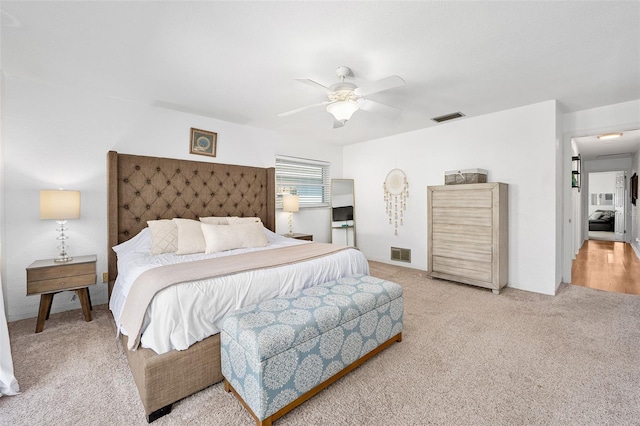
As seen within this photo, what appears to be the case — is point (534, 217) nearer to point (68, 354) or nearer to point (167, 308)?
point (167, 308)

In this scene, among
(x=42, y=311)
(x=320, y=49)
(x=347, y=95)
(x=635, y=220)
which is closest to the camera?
(x=320, y=49)

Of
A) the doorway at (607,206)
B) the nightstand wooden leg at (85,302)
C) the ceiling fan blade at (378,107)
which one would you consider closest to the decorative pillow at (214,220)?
the nightstand wooden leg at (85,302)

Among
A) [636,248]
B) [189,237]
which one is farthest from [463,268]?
[636,248]

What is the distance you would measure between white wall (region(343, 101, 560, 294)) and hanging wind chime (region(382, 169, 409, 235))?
0.31 feet

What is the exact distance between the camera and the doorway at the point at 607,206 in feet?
25.1

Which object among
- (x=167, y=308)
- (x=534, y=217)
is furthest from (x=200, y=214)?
(x=534, y=217)

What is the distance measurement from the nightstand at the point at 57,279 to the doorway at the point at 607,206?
37.8 ft

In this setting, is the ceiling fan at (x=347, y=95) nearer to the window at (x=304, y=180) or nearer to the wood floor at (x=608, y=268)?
the window at (x=304, y=180)

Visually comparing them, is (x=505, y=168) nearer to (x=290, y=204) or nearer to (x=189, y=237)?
(x=290, y=204)

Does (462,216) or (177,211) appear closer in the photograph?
(177,211)

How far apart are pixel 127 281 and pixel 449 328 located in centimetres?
282

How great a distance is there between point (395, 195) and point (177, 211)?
3.57 m

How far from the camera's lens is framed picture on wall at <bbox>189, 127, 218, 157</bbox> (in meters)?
3.68

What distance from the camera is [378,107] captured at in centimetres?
258
